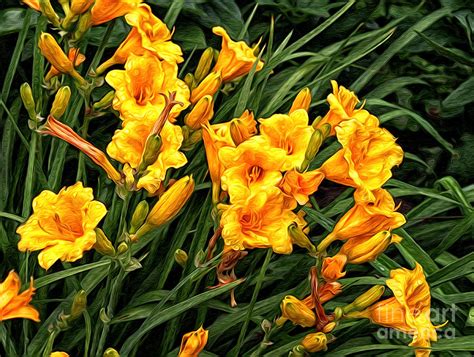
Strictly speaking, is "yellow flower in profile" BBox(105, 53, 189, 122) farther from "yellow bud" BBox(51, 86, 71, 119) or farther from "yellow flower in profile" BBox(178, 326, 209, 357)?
"yellow flower in profile" BBox(178, 326, 209, 357)

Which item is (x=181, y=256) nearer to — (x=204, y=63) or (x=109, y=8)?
(x=204, y=63)

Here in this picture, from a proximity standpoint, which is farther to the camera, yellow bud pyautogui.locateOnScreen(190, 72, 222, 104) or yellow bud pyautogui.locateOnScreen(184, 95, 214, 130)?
yellow bud pyautogui.locateOnScreen(190, 72, 222, 104)

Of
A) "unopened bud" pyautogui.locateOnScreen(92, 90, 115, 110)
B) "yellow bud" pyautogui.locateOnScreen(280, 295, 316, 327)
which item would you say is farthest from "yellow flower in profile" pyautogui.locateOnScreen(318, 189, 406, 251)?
"unopened bud" pyautogui.locateOnScreen(92, 90, 115, 110)

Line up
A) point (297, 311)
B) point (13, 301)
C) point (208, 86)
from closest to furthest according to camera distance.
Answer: point (13, 301), point (297, 311), point (208, 86)

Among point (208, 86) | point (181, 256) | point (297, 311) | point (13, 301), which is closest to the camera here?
point (13, 301)

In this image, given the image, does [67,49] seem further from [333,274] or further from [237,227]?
[333,274]

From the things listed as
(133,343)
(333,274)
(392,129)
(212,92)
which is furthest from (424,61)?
(133,343)

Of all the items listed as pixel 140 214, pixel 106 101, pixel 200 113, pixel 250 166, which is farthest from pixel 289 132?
pixel 106 101
